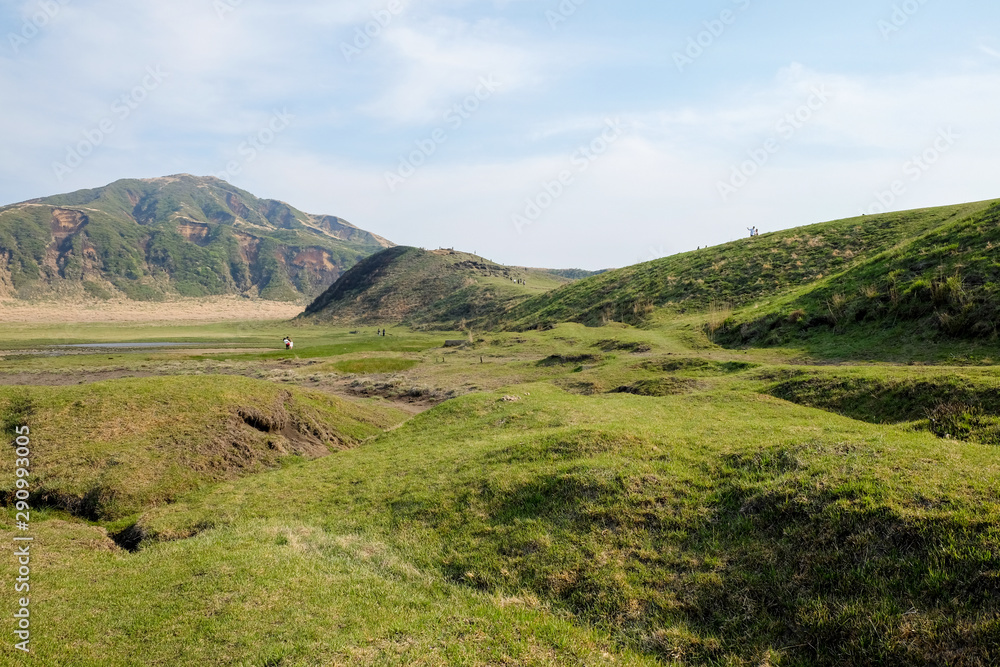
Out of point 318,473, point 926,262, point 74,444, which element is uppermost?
point 926,262

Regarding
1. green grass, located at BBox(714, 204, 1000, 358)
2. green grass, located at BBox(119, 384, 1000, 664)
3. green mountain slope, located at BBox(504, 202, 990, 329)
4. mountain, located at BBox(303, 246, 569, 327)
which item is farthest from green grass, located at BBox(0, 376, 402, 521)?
mountain, located at BBox(303, 246, 569, 327)

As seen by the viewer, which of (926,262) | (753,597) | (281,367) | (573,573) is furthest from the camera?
(281,367)

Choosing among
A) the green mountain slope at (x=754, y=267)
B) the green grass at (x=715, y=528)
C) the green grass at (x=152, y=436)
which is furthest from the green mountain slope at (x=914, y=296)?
the green grass at (x=152, y=436)

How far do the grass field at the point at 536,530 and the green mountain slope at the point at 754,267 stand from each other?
111 feet

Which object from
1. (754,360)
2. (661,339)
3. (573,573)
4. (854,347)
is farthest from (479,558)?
(661,339)

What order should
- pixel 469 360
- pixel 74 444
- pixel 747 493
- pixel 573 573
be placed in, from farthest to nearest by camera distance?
pixel 469 360 < pixel 74 444 < pixel 747 493 < pixel 573 573

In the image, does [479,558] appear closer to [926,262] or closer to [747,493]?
[747,493]

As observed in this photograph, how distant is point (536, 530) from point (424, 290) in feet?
481

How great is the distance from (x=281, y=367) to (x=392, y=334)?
6037 cm

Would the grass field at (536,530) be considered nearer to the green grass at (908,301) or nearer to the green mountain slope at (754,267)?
the green grass at (908,301)

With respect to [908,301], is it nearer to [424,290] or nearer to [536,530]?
[536,530]

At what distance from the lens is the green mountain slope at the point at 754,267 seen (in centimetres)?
5131

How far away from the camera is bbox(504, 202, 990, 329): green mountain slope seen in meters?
51.3

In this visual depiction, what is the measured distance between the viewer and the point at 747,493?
10.6 m
